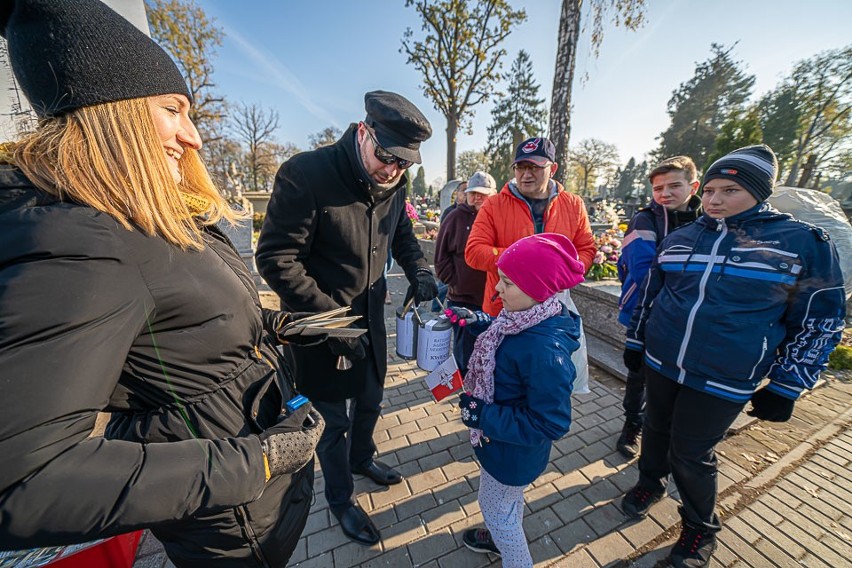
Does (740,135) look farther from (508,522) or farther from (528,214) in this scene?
(508,522)

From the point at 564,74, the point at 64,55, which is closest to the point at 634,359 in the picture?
the point at 64,55

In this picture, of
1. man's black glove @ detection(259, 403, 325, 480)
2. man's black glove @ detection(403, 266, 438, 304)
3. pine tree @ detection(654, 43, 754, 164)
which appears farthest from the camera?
pine tree @ detection(654, 43, 754, 164)

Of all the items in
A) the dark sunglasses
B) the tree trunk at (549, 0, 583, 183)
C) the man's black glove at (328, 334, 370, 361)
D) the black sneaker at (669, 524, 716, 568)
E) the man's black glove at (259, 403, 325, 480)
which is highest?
the tree trunk at (549, 0, 583, 183)

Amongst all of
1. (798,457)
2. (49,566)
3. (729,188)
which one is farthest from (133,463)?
(798,457)

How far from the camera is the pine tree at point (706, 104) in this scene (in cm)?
2869

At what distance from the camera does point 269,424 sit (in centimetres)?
120

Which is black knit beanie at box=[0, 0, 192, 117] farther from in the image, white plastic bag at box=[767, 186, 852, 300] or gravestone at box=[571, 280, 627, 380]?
white plastic bag at box=[767, 186, 852, 300]

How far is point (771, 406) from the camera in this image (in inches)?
72.2

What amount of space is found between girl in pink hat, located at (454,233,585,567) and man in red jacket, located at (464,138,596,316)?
1084mm

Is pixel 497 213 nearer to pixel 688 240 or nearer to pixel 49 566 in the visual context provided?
pixel 688 240

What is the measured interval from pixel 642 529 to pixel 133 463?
287 centimetres

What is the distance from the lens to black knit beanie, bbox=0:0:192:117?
2.66 ft

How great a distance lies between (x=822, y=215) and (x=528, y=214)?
3363mm

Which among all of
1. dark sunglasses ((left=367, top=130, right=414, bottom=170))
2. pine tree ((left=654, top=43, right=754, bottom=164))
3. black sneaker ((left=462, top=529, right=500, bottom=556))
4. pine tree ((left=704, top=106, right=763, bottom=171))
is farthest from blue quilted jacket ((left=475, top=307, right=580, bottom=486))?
pine tree ((left=654, top=43, right=754, bottom=164))
